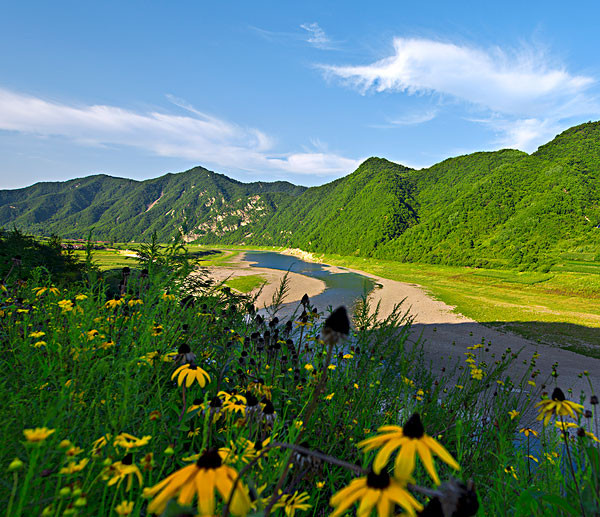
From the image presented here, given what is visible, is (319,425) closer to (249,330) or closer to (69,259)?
(249,330)

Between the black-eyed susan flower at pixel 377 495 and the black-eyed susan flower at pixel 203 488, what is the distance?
0.83ft

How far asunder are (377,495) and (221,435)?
6.26ft

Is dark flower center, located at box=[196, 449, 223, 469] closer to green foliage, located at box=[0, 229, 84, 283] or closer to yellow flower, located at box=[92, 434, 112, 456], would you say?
yellow flower, located at box=[92, 434, 112, 456]

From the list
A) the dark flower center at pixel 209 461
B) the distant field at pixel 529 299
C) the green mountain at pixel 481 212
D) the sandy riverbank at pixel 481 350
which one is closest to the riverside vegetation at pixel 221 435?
the dark flower center at pixel 209 461

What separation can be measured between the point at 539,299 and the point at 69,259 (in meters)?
34.4

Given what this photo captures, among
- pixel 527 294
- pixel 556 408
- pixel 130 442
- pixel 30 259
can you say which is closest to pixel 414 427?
pixel 130 442

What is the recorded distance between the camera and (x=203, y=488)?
797 mm

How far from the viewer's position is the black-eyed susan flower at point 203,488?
2.37ft

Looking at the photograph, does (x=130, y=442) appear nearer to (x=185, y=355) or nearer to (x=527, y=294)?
(x=185, y=355)

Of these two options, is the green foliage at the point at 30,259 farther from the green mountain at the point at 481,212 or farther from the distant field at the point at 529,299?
the distant field at the point at 529,299

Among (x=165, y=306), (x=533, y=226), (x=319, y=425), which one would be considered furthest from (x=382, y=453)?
(x=533, y=226)

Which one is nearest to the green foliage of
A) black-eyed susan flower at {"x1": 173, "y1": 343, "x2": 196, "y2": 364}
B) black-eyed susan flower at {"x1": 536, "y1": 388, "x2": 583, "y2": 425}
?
black-eyed susan flower at {"x1": 173, "y1": 343, "x2": 196, "y2": 364}

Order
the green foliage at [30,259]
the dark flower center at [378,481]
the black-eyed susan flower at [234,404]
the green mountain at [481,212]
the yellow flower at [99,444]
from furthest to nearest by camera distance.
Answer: the green mountain at [481,212], the green foliage at [30,259], the black-eyed susan flower at [234,404], the yellow flower at [99,444], the dark flower center at [378,481]

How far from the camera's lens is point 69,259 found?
9.80 metres
